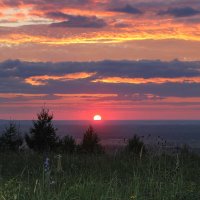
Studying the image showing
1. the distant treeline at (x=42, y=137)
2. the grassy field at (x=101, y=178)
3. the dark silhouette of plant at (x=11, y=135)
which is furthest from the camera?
the dark silhouette of plant at (x=11, y=135)

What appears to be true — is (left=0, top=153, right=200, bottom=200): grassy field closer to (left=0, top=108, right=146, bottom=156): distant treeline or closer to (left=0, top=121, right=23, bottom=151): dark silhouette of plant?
(left=0, top=108, right=146, bottom=156): distant treeline

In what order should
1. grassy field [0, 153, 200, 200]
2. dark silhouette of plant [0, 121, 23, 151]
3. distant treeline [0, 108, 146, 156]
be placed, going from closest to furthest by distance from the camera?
1. grassy field [0, 153, 200, 200]
2. distant treeline [0, 108, 146, 156]
3. dark silhouette of plant [0, 121, 23, 151]

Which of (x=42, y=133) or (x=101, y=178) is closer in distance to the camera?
(x=101, y=178)

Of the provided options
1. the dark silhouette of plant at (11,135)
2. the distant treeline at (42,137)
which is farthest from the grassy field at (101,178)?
the dark silhouette of plant at (11,135)

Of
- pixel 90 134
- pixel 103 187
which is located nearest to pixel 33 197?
pixel 103 187

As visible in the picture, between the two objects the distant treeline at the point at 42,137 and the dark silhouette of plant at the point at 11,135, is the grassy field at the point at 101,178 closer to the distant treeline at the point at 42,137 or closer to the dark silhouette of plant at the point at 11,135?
the distant treeline at the point at 42,137

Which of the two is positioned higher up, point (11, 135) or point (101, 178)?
point (11, 135)

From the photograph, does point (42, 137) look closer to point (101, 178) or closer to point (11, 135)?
point (11, 135)

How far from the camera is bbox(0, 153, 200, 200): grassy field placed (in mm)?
11016

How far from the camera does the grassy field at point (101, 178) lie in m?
11.0

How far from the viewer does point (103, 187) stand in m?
12.1

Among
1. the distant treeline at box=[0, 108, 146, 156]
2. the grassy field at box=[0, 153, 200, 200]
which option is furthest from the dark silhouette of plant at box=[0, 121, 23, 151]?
the grassy field at box=[0, 153, 200, 200]

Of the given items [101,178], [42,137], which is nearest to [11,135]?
[42,137]

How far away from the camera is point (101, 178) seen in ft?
42.5
